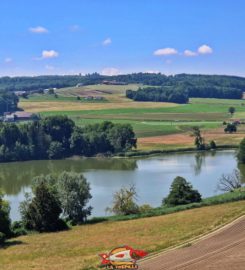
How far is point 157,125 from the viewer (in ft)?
401

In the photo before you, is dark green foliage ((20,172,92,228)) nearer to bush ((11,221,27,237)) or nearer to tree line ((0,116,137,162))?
bush ((11,221,27,237))

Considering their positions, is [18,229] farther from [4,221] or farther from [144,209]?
[144,209]

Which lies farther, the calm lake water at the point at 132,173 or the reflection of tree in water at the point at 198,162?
the reflection of tree in water at the point at 198,162

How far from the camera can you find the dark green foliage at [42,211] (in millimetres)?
39281

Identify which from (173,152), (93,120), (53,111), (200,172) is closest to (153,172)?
(200,172)

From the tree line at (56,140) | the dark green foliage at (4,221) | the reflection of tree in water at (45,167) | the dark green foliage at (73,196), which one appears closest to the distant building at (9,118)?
the tree line at (56,140)

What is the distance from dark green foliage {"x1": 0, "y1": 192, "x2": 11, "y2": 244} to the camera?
36.8 metres

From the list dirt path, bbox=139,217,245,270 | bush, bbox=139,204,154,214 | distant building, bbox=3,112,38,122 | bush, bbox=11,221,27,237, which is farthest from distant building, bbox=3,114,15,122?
dirt path, bbox=139,217,245,270

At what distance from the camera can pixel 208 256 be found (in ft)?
85.1

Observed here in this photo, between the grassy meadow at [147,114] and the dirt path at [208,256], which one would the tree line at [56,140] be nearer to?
the grassy meadow at [147,114]

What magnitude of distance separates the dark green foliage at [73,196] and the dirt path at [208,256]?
15102mm

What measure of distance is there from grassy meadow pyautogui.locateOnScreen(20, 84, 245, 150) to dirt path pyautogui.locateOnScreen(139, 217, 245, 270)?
6771 centimetres

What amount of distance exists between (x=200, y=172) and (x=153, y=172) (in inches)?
247

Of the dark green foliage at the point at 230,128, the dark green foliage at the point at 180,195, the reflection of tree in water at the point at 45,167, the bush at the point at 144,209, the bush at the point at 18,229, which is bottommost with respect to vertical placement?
the reflection of tree in water at the point at 45,167
